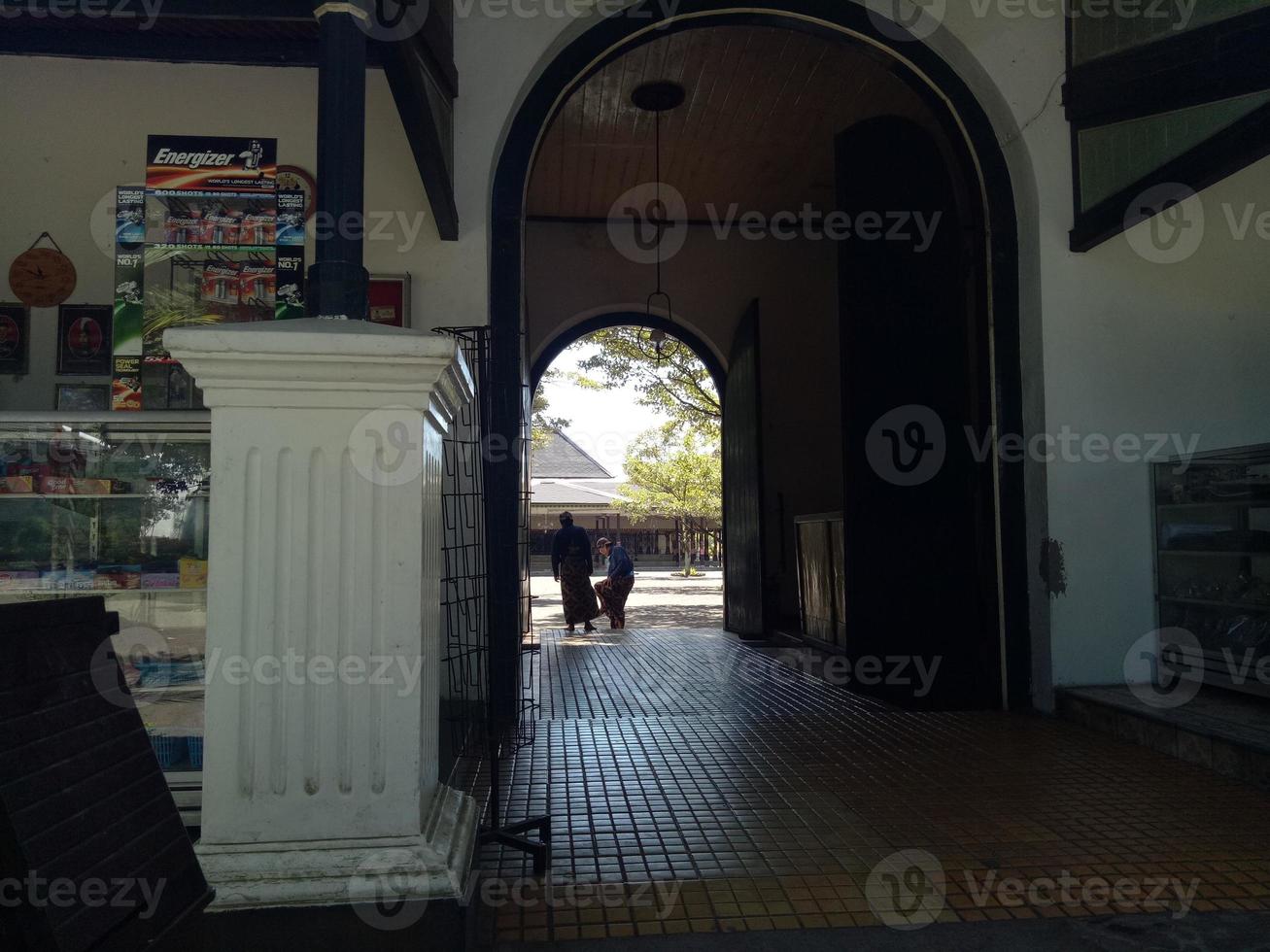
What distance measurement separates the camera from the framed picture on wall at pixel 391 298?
13.9ft

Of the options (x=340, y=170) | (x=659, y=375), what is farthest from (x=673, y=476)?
(x=340, y=170)

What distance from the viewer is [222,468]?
5.85 ft

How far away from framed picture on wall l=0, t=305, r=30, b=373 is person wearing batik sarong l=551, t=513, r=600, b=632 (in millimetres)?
5391

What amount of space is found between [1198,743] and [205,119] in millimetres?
5039

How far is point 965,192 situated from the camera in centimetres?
495

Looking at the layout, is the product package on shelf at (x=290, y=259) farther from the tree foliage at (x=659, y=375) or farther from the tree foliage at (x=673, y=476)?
the tree foliage at (x=673, y=476)

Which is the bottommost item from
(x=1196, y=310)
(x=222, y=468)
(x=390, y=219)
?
(x=222, y=468)

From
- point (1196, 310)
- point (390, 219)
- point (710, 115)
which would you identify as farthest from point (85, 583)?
point (710, 115)

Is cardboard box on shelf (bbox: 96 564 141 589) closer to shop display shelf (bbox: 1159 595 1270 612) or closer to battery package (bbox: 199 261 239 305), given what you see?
battery package (bbox: 199 261 239 305)

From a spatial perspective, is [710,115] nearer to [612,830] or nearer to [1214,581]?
[1214,581]

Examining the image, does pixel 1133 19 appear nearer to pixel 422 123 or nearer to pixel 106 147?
pixel 422 123

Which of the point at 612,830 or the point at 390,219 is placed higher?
the point at 390,219

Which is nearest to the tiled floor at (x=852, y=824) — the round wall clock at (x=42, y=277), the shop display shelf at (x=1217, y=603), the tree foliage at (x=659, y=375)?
the shop display shelf at (x=1217, y=603)

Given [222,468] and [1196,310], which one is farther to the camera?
[1196,310]
